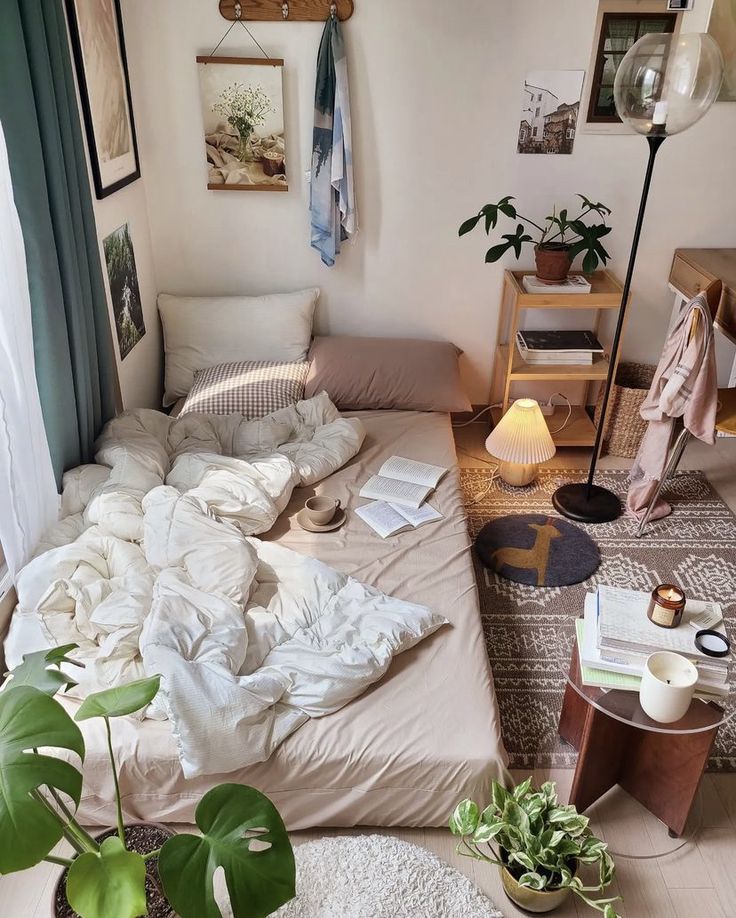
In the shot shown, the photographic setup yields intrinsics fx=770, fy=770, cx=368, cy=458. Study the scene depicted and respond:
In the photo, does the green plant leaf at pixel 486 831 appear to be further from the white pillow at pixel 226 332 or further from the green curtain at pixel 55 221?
the white pillow at pixel 226 332

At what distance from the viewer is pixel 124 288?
2928mm

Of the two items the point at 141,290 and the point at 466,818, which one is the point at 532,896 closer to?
the point at 466,818

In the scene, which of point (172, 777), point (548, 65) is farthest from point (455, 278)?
point (172, 777)

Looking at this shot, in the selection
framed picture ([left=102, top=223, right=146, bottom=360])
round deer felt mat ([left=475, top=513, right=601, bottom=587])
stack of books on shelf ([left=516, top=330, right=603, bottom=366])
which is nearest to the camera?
round deer felt mat ([left=475, top=513, right=601, bottom=587])

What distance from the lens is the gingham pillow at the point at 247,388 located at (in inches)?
119

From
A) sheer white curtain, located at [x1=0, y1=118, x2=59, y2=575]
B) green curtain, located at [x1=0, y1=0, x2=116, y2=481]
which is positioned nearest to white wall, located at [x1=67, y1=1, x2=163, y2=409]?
green curtain, located at [x1=0, y1=0, x2=116, y2=481]

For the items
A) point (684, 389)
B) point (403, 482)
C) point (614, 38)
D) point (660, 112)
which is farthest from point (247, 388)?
point (614, 38)

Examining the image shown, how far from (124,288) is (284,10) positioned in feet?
3.97

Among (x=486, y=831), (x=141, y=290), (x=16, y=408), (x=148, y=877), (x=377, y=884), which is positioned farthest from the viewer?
(x=141, y=290)

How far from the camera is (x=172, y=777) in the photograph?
5.71ft

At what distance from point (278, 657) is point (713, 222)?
2633 millimetres

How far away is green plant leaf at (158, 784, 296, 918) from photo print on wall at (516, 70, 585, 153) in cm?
280

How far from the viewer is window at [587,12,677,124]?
2.93 metres

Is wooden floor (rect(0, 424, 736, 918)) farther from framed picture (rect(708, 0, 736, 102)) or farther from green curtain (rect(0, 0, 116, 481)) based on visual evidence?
framed picture (rect(708, 0, 736, 102))
